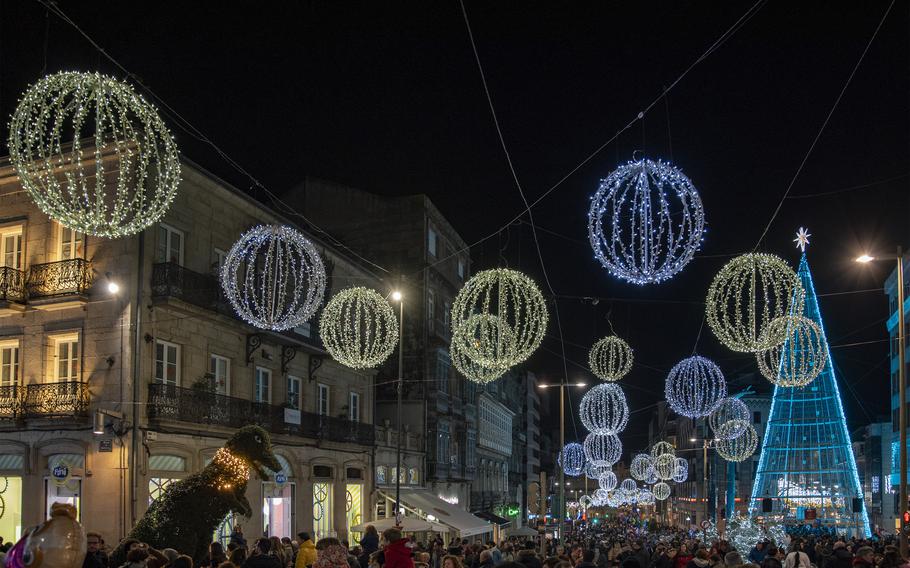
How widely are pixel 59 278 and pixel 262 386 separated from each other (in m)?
8.33

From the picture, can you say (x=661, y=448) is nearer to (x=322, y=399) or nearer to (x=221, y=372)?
(x=322, y=399)

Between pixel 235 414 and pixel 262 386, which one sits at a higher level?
pixel 262 386

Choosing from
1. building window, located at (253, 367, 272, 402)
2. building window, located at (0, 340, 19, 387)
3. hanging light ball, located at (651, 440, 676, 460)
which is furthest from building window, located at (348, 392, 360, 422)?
hanging light ball, located at (651, 440, 676, 460)

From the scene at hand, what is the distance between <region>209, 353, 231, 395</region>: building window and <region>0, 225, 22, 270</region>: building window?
5.98 metres

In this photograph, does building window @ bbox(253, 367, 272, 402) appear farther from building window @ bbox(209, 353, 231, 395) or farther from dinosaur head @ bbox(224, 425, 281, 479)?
dinosaur head @ bbox(224, 425, 281, 479)

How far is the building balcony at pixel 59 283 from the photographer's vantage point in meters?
25.0

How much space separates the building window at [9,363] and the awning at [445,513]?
15819 millimetres

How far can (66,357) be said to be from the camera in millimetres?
25641

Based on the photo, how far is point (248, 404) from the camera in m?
28.7

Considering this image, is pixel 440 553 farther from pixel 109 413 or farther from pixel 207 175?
pixel 207 175

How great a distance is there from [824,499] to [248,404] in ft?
114

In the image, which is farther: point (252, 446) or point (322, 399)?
point (322, 399)

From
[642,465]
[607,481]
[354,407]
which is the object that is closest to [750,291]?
[354,407]

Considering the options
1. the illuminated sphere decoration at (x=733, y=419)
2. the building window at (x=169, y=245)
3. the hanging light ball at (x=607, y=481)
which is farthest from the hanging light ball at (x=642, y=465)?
the building window at (x=169, y=245)
